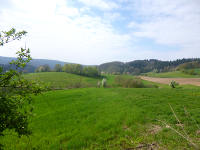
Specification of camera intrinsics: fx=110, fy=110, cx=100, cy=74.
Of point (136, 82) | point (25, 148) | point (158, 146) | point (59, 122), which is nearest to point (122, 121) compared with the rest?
point (158, 146)

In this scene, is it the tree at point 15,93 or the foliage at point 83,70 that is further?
the foliage at point 83,70

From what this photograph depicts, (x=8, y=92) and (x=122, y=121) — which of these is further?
(x=122, y=121)

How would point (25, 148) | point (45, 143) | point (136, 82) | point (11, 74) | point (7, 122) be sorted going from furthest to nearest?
point (136, 82)
point (45, 143)
point (25, 148)
point (11, 74)
point (7, 122)

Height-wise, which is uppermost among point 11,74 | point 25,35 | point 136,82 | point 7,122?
point 25,35

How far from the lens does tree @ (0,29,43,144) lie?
2.20 meters

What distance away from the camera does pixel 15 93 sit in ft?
8.11

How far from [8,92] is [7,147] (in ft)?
11.8

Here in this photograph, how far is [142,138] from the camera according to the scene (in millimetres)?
4965

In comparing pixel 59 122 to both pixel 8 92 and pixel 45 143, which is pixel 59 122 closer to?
pixel 45 143

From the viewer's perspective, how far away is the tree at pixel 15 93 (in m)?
2.20

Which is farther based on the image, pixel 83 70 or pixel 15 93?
pixel 83 70

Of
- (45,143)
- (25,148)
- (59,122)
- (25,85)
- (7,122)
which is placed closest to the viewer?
(7,122)

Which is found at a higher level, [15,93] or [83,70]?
[83,70]

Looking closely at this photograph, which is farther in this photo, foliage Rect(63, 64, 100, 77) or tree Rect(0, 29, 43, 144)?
→ foliage Rect(63, 64, 100, 77)
